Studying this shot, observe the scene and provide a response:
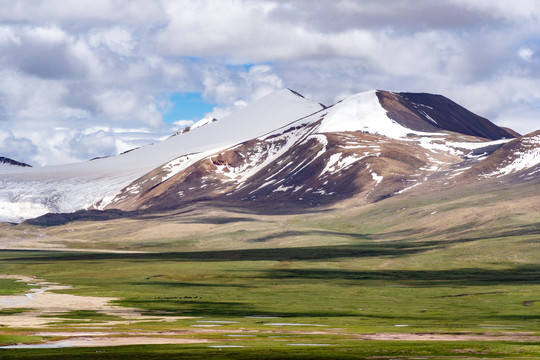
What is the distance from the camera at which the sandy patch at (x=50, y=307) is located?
8672 centimetres

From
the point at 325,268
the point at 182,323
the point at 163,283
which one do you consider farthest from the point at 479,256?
the point at 182,323

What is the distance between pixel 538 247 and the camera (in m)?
186

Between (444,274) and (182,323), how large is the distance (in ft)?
279

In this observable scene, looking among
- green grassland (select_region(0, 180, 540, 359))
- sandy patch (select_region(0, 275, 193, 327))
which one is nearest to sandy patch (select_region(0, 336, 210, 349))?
green grassland (select_region(0, 180, 540, 359))

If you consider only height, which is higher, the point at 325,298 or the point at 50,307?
the point at 50,307

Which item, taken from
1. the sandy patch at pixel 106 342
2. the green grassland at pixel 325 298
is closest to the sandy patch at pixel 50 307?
the green grassland at pixel 325 298

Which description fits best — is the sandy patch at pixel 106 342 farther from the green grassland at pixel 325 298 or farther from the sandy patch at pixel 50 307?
the sandy patch at pixel 50 307

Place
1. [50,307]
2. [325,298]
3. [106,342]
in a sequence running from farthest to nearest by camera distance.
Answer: [325,298] → [50,307] → [106,342]

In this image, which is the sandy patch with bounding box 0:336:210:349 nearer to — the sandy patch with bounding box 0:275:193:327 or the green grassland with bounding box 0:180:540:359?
the green grassland with bounding box 0:180:540:359

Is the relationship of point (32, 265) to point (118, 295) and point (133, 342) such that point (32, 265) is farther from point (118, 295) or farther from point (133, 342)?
point (133, 342)

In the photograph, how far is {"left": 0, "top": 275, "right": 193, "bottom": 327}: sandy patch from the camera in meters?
86.7

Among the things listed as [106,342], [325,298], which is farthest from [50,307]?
[106,342]

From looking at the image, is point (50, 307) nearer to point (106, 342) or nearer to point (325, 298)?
point (325, 298)

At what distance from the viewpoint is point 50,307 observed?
345ft
